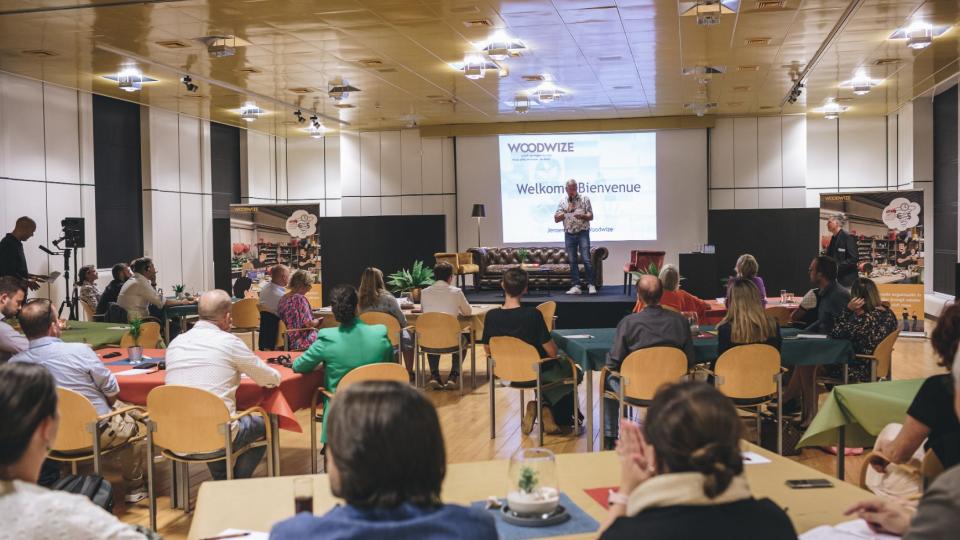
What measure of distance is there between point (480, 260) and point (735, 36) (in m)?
7.28

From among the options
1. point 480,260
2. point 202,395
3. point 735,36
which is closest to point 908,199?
point 735,36

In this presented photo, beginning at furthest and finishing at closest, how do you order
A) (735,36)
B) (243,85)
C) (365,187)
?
(365,187)
(243,85)
(735,36)

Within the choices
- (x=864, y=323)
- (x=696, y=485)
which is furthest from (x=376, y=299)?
(x=696, y=485)

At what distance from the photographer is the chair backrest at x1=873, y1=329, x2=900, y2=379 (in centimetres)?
669

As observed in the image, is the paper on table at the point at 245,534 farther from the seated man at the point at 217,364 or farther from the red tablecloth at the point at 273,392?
the red tablecloth at the point at 273,392

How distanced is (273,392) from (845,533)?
11.9 feet

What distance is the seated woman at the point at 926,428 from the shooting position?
3275mm

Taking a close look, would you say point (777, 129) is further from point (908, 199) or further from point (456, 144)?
point (456, 144)

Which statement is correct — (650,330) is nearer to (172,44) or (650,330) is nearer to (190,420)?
(190,420)

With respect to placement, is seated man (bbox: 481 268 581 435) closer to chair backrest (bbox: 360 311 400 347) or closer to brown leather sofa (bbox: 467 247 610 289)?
chair backrest (bbox: 360 311 400 347)

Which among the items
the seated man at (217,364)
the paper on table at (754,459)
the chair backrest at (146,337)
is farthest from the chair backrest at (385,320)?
the paper on table at (754,459)

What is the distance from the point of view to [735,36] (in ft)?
32.2

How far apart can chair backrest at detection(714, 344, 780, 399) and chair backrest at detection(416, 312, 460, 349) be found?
10.9 feet

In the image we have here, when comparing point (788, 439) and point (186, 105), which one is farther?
point (186, 105)
